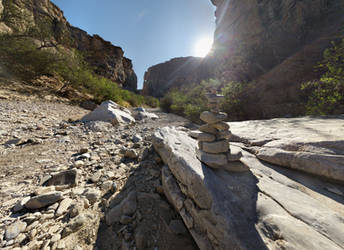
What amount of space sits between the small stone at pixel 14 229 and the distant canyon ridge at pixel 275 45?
8.86 metres

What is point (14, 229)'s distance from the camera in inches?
41.5

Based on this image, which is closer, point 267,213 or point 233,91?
point 267,213

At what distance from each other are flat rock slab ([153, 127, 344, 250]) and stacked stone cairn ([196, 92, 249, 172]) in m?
0.10

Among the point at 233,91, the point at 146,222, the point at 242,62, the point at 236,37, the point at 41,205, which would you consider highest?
the point at 236,37

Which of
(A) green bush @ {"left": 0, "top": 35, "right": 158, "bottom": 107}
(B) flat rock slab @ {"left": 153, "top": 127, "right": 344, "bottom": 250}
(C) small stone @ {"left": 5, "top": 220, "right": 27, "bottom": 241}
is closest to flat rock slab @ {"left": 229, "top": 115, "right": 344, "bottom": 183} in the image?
(B) flat rock slab @ {"left": 153, "top": 127, "right": 344, "bottom": 250}

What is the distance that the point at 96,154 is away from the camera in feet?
7.77

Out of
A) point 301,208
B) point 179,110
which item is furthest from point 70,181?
point 179,110

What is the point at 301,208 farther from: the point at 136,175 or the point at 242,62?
the point at 242,62

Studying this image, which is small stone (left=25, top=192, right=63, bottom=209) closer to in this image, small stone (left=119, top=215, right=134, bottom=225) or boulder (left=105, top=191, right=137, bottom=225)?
boulder (left=105, top=191, right=137, bottom=225)

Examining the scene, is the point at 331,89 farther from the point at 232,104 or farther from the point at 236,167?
the point at 236,167

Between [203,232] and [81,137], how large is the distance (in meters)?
3.37

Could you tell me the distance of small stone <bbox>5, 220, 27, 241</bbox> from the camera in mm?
1010

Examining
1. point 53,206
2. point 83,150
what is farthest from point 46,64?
point 53,206

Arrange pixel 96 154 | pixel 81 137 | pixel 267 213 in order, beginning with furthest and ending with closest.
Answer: pixel 81 137 → pixel 96 154 → pixel 267 213
